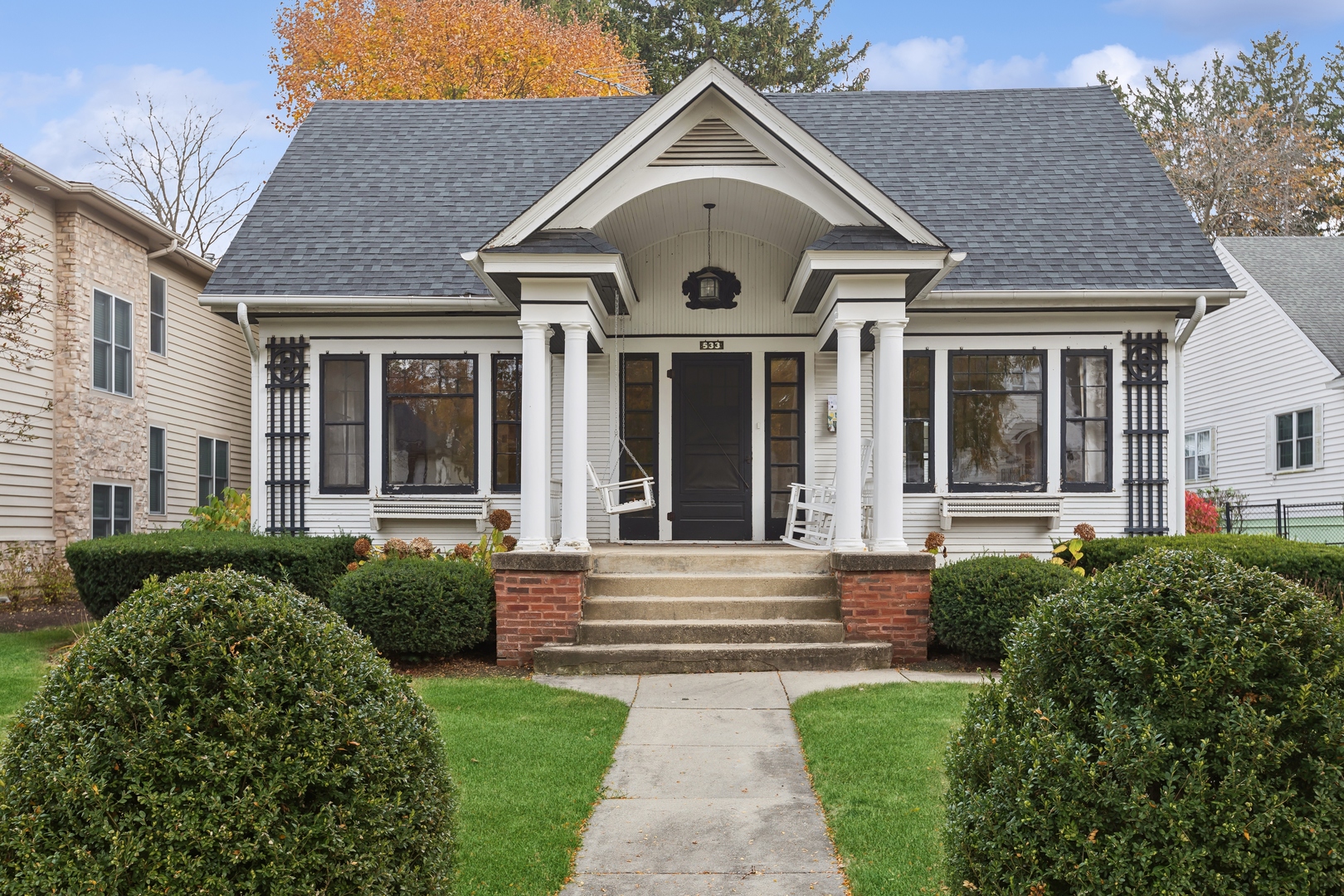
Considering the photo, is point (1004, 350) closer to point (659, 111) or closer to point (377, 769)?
point (659, 111)

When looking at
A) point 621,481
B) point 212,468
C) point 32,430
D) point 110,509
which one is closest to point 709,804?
point 621,481

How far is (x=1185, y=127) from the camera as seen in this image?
102ft

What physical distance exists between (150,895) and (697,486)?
9690mm

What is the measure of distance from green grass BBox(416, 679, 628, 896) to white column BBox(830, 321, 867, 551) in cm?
292

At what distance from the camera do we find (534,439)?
9.31 metres

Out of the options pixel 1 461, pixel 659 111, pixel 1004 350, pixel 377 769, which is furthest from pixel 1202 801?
pixel 1 461

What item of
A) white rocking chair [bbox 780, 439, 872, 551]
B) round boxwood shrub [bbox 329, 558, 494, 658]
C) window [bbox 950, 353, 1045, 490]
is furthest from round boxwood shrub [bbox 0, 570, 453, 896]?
window [bbox 950, 353, 1045, 490]

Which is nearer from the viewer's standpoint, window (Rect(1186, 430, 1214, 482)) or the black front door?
the black front door

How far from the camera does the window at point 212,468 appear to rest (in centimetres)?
1780

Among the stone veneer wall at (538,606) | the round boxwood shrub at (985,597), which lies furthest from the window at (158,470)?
the round boxwood shrub at (985,597)

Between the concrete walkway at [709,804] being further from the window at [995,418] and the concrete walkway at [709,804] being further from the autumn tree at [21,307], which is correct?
the autumn tree at [21,307]

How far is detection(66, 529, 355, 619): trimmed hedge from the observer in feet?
31.1

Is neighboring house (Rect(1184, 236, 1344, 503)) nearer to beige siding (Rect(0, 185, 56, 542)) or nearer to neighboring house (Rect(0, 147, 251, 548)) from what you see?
neighboring house (Rect(0, 147, 251, 548))

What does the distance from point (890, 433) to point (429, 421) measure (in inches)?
207
